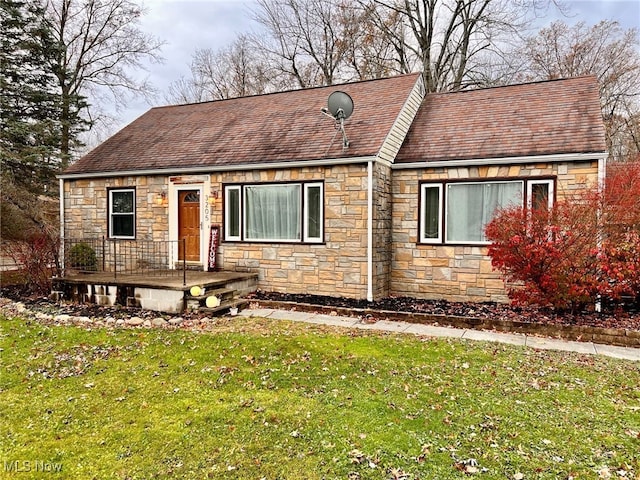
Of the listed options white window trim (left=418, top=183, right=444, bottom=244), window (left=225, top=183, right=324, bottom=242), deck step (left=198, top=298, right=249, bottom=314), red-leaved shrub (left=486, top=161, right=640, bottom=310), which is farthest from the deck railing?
red-leaved shrub (left=486, top=161, right=640, bottom=310)

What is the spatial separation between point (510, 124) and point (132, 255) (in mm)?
9240

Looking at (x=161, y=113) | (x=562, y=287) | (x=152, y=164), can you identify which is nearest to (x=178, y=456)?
(x=562, y=287)

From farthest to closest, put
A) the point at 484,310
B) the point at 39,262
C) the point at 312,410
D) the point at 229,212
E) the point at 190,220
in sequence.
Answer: the point at 190,220
the point at 229,212
the point at 39,262
the point at 484,310
the point at 312,410

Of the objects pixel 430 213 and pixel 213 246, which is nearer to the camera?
pixel 430 213

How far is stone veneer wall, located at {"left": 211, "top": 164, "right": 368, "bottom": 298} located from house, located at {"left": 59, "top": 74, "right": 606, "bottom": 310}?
0.08 ft

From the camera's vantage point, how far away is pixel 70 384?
440 cm

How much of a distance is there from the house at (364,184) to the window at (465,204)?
0.02 meters

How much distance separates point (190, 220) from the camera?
10266mm

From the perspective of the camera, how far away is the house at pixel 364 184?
8.34 m

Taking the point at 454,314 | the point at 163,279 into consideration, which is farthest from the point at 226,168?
the point at 454,314

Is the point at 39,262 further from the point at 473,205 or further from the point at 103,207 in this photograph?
the point at 473,205

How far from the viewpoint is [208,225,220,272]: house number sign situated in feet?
32.3

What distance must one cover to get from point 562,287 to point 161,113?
12.1 m

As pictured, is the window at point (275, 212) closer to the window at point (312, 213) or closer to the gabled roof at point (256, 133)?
the window at point (312, 213)
